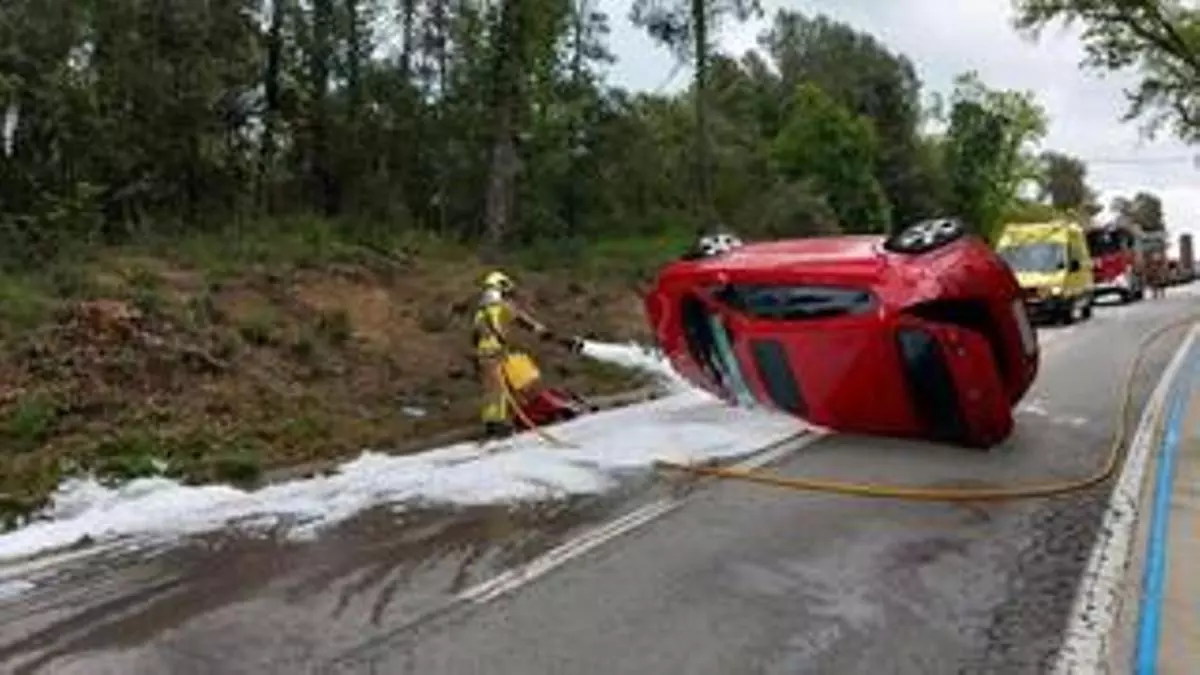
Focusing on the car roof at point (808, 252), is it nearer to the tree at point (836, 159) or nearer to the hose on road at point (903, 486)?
the hose on road at point (903, 486)

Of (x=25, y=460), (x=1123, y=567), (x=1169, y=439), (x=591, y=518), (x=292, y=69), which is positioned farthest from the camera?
(x=292, y=69)

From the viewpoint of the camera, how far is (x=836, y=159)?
211 ft

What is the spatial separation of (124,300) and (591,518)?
712 centimetres

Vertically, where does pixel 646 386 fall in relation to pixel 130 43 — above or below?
below

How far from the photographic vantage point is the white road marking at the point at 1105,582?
762 cm

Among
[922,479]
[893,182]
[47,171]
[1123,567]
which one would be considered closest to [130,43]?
[47,171]

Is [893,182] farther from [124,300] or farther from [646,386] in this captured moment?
[124,300]

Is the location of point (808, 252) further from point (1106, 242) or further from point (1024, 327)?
point (1106, 242)

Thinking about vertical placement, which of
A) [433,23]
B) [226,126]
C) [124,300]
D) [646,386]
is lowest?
[646,386]

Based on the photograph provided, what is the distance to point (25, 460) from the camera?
1268 centimetres

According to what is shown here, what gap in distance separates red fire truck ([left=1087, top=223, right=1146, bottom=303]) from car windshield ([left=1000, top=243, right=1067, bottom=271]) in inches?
347

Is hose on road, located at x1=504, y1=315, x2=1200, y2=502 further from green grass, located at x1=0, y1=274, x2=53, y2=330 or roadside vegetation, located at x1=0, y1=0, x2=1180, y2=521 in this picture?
green grass, located at x1=0, y1=274, x2=53, y2=330

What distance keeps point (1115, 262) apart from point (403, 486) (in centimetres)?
4220

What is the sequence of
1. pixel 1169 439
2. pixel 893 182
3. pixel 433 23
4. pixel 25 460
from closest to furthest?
1. pixel 25 460
2. pixel 1169 439
3. pixel 433 23
4. pixel 893 182
